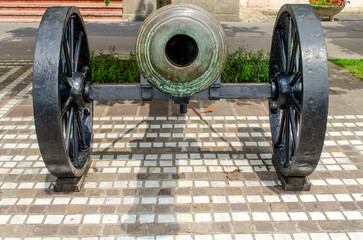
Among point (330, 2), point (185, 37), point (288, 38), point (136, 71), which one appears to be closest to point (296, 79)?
point (288, 38)

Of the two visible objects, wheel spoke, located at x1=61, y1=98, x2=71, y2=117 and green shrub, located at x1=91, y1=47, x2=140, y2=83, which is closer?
wheel spoke, located at x1=61, y1=98, x2=71, y2=117

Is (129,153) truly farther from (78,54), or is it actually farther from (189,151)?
(78,54)

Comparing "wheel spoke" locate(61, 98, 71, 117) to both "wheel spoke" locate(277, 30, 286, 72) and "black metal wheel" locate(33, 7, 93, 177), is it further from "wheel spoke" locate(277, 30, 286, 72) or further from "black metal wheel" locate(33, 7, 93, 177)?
"wheel spoke" locate(277, 30, 286, 72)

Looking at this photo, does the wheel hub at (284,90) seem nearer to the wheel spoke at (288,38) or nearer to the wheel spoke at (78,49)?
the wheel spoke at (288,38)

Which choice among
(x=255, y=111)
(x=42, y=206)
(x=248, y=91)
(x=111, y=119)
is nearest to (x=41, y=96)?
(x=42, y=206)

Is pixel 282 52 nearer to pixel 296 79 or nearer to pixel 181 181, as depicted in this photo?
pixel 296 79

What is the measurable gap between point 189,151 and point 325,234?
1839 millimetres

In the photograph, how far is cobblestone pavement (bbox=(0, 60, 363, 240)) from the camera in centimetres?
325

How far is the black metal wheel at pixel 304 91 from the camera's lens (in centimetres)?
316

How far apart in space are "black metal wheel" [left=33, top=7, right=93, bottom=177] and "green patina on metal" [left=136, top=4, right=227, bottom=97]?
753mm

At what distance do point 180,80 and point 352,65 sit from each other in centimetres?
654

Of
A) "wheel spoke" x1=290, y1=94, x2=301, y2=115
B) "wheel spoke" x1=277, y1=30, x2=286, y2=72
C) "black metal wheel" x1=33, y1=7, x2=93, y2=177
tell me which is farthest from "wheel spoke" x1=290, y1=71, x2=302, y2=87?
"black metal wheel" x1=33, y1=7, x2=93, y2=177

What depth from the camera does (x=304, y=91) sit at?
3.15 meters

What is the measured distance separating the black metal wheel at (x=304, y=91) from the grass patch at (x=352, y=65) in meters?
4.42
